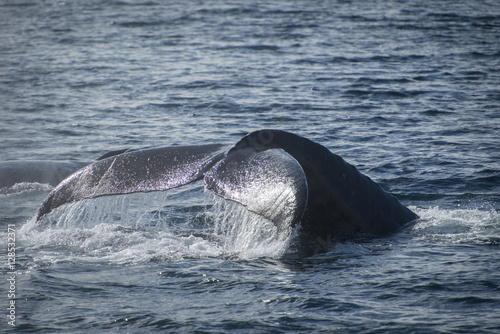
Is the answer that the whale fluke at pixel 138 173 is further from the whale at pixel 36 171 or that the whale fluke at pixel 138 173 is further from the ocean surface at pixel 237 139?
the whale at pixel 36 171

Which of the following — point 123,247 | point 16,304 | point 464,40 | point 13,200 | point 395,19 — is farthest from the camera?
point 395,19

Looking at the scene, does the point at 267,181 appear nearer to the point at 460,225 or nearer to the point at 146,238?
the point at 146,238

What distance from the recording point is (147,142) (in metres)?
11.4

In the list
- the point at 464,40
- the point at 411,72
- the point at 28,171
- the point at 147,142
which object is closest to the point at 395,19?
the point at 464,40

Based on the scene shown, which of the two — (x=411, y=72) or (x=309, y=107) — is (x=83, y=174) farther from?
(x=411, y=72)

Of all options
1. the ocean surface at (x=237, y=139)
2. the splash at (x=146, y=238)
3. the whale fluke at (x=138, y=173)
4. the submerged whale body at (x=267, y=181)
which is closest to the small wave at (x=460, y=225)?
the ocean surface at (x=237, y=139)

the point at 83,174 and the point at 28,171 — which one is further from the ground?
the point at 83,174

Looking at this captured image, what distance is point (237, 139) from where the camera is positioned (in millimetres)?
11492

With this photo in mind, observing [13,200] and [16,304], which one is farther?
[13,200]

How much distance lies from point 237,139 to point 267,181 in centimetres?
682

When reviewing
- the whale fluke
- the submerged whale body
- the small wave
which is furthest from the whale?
the small wave

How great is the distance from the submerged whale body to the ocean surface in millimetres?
272

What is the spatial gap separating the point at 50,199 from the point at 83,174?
319mm

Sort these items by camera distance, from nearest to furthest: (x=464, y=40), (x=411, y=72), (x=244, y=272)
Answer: (x=244, y=272) → (x=411, y=72) → (x=464, y=40)
